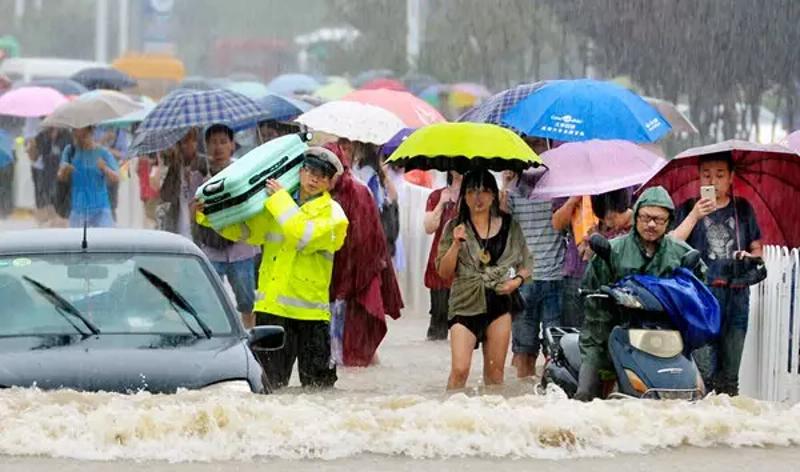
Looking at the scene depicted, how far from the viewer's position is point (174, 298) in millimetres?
10352

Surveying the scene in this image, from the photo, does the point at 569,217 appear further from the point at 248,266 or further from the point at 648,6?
the point at 648,6

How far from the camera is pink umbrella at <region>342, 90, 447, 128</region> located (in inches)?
771

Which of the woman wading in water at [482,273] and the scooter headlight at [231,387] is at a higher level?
the woman wading in water at [482,273]

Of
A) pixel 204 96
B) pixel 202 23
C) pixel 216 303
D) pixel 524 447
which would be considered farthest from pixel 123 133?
pixel 202 23

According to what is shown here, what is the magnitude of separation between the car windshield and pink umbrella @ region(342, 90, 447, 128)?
8787mm

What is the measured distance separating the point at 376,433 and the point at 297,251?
3631 mm

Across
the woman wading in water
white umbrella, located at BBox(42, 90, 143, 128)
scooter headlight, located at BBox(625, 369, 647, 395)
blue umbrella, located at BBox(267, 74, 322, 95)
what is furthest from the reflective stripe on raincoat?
blue umbrella, located at BBox(267, 74, 322, 95)

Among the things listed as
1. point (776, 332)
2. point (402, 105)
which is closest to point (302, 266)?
point (776, 332)

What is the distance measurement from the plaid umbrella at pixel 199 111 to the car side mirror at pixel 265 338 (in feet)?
20.0

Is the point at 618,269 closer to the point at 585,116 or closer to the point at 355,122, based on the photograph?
the point at 585,116

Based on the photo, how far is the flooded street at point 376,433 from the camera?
852cm

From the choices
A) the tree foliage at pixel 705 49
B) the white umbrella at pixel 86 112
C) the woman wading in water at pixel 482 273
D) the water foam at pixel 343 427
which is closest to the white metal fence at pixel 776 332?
the woman wading in water at pixel 482 273

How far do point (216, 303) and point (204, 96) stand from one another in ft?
21.7

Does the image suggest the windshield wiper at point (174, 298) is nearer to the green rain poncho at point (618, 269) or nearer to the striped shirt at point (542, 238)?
the green rain poncho at point (618, 269)
